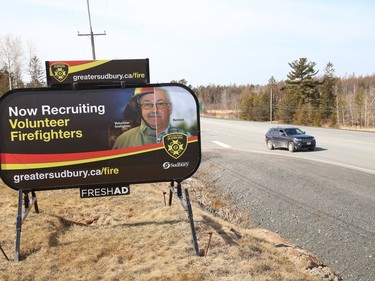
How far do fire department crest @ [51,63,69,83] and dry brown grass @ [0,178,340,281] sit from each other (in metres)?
3.55

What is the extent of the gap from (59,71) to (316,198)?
981 centimetres

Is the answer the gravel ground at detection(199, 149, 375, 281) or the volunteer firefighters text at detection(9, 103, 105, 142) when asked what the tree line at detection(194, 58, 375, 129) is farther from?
the volunteer firefighters text at detection(9, 103, 105, 142)

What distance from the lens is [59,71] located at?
9.46 metres

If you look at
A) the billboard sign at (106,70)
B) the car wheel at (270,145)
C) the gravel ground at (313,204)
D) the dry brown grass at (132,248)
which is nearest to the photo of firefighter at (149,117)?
the billboard sign at (106,70)

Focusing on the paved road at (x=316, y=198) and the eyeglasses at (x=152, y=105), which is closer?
the eyeglasses at (x=152, y=105)

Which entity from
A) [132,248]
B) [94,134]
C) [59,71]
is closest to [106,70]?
[94,134]

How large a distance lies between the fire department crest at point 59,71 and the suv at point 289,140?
18.1 metres

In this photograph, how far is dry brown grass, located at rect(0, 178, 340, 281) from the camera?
4.61 m

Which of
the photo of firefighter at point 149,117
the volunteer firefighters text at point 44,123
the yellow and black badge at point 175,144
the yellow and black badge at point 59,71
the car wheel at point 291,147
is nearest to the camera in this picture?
the volunteer firefighters text at point 44,123

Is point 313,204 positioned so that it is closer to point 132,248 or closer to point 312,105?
point 132,248

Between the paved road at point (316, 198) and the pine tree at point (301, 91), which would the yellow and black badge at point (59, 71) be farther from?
the pine tree at point (301, 91)

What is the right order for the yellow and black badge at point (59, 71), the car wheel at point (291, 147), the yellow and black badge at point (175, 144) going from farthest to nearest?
the car wheel at point (291, 147), the yellow and black badge at point (59, 71), the yellow and black badge at point (175, 144)

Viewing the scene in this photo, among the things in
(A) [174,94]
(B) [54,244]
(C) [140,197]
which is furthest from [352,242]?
(B) [54,244]

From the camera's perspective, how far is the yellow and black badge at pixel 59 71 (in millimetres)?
9070
